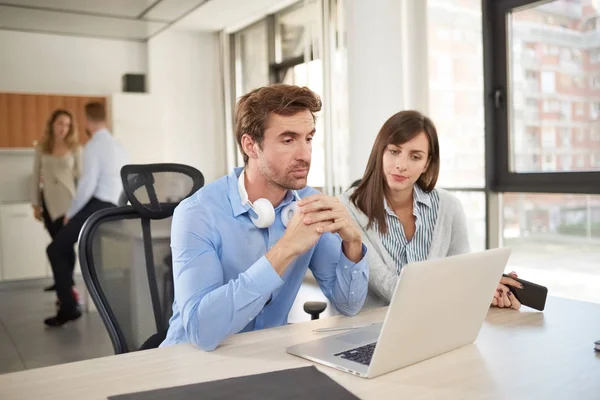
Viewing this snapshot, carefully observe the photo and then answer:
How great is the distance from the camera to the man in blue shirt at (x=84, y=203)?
14.1 ft

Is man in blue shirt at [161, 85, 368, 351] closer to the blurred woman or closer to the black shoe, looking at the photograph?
the black shoe

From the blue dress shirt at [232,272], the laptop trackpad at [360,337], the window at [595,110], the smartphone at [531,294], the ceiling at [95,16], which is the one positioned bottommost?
the laptop trackpad at [360,337]

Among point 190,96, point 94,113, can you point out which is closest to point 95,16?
point 190,96

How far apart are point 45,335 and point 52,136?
1.78 m

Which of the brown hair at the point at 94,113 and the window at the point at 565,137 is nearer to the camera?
the window at the point at 565,137

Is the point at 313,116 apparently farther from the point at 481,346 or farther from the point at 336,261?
the point at 481,346

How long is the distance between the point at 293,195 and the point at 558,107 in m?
2.26

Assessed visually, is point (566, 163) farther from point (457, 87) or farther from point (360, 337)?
point (360, 337)

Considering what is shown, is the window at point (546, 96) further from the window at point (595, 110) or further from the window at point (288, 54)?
the window at point (288, 54)

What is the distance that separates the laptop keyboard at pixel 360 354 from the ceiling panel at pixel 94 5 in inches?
187

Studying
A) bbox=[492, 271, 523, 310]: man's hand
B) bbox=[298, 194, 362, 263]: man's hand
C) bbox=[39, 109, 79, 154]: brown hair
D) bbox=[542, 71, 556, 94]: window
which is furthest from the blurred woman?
bbox=[492, 271, 523, 310]: man's hand

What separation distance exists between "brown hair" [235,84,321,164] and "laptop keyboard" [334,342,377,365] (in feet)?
2.00

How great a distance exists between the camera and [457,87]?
3.85 meters

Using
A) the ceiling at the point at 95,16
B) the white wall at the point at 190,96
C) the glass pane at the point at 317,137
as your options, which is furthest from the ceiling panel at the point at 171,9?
the glass pane at the point at 317,137
